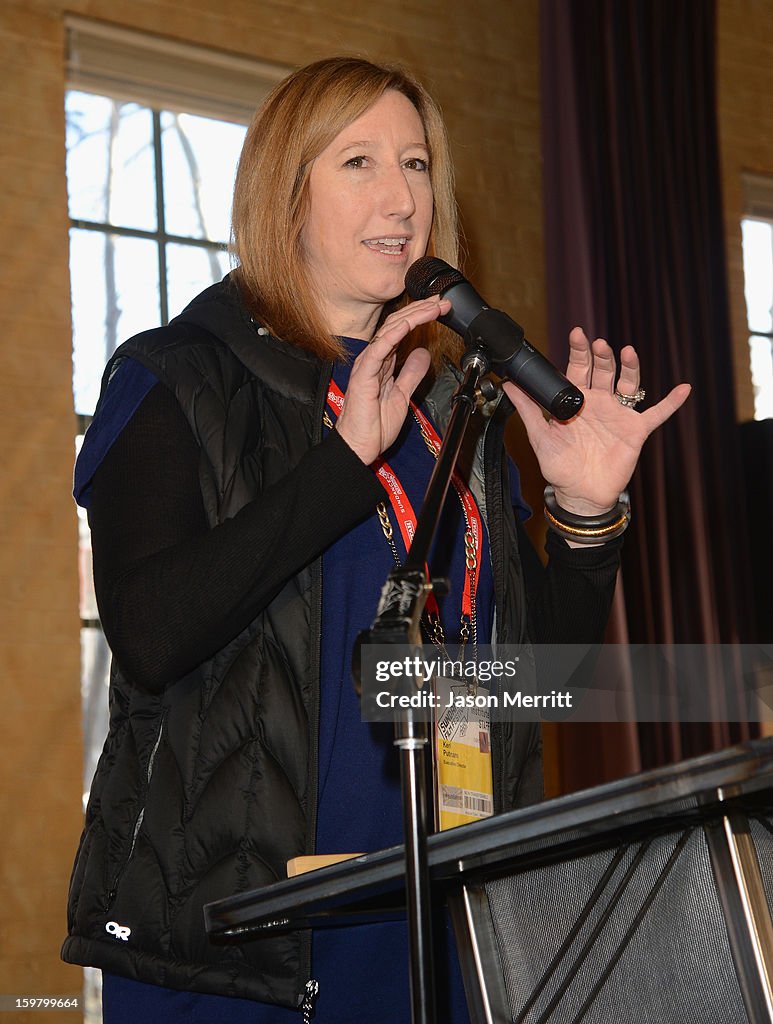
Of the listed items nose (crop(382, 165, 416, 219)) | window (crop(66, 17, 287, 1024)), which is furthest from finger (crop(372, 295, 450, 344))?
window (crop(66, 17, 287, 1024))

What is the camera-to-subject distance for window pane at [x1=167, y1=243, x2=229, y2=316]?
13.4ft

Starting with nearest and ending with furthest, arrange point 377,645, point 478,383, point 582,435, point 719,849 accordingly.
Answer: point 377,645 < point 719,849 < point 478,383 < point 582,435

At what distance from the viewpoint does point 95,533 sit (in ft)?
4.70

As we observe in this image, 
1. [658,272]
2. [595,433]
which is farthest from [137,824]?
[658,272]

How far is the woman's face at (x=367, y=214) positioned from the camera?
66.7 inches

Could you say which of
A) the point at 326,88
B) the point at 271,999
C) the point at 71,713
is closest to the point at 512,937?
the point at 271,999

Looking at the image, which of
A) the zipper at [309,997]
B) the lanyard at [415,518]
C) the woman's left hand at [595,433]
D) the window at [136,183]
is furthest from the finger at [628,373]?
the window at [136,183]

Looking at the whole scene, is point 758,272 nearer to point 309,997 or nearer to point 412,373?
point 412,373

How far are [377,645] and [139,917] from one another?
569 millimetres

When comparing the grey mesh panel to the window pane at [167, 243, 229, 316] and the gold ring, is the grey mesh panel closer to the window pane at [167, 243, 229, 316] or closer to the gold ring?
the gold ring

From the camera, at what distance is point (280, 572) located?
133 centimetres

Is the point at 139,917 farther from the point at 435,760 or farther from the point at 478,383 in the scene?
the point at 478,383

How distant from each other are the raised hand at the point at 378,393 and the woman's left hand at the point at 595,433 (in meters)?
0.28

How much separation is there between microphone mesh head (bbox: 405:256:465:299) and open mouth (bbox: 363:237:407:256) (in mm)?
172
